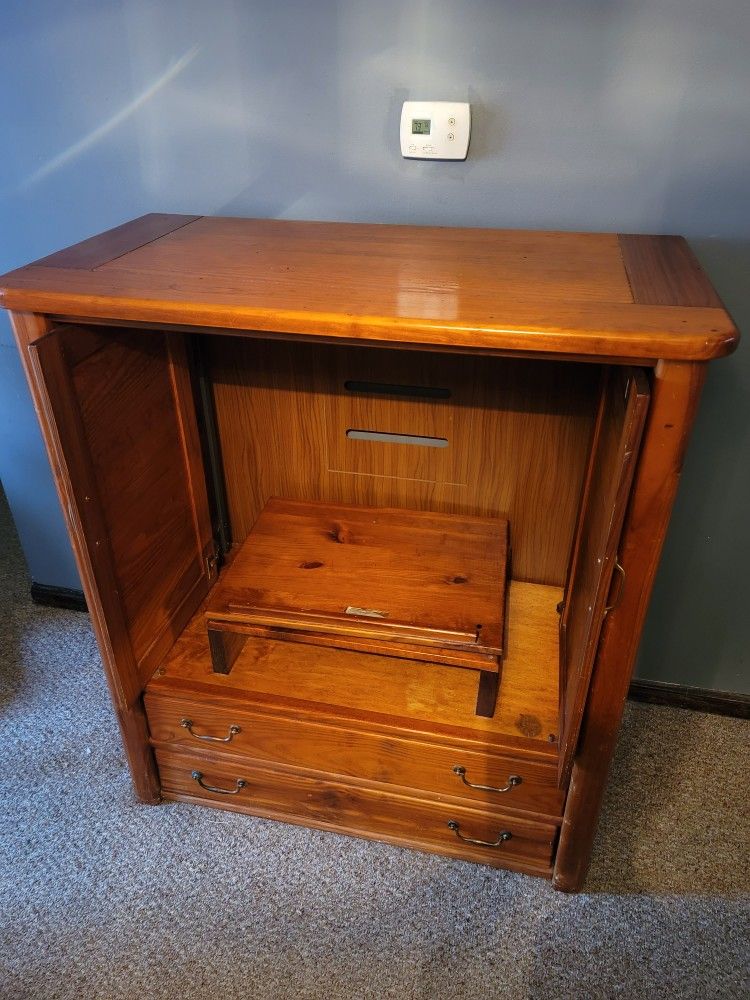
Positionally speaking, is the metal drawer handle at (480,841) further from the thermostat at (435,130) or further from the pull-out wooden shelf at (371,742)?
the thermostat at (435,130)

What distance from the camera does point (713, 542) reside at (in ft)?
4.65

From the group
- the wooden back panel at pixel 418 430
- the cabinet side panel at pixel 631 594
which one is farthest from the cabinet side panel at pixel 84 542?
the cabinet side panel at pixel 631 594

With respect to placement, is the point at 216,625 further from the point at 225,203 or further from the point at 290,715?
the point at 225,203

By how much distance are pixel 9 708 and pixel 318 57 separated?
1454 mm

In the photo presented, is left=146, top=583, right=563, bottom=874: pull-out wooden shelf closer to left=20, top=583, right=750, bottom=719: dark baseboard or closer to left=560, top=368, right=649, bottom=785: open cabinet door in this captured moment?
left=560, top=368, right=649, bottom=785: open cabinet door

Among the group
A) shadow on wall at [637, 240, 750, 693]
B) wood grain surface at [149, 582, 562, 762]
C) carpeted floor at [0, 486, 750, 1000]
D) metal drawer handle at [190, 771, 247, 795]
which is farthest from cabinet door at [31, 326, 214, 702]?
shadow on wall at [637, 240, 750, 693]

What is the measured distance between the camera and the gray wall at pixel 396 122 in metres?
1.07

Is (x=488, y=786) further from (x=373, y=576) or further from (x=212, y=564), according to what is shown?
(x=212, y=564)

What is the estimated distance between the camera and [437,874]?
130cm

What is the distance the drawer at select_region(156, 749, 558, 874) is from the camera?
1261mm

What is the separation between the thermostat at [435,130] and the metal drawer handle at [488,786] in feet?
3.25

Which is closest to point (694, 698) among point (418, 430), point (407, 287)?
point (418, 430)

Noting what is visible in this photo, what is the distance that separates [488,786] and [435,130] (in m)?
1.06

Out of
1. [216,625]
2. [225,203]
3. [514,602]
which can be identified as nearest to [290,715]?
[216,625]
